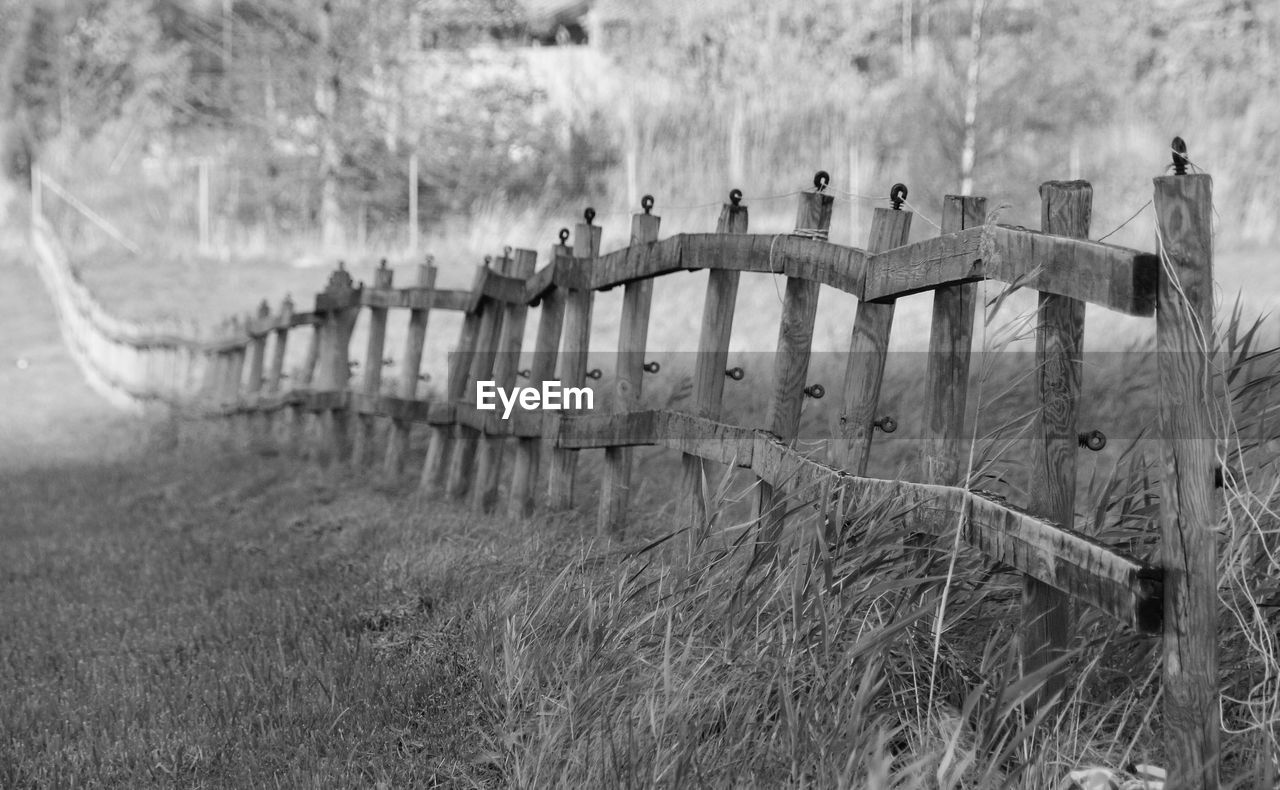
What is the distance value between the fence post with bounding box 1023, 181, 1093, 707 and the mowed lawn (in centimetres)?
141

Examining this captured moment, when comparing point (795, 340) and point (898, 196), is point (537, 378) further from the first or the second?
point (898, 196)

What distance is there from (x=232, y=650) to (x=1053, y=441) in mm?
3016

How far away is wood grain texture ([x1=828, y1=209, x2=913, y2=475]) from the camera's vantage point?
12.3 ft

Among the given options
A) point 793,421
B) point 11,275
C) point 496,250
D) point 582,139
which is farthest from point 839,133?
point 793,421

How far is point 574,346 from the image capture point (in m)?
5.79

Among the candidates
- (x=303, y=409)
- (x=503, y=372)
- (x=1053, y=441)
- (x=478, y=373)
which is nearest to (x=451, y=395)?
(x=478, y=373)

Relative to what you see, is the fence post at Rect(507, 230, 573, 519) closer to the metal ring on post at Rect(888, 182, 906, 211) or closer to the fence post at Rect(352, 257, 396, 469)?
the fence post at Rect(352, 257, 396, 469)

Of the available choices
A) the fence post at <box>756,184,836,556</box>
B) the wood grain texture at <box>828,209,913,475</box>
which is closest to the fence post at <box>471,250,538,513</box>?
the fence post at <box>756,184,836,556</box>

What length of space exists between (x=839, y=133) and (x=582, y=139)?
4.96 meters

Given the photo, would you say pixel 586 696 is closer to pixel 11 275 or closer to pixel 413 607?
pixel 413 607

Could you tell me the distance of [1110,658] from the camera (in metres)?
3.12

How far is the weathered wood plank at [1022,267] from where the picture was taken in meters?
2.56

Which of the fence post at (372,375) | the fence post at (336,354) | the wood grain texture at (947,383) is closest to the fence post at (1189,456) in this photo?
the wood grain texture at (947,383)

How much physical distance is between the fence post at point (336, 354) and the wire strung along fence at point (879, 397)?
669 mm
